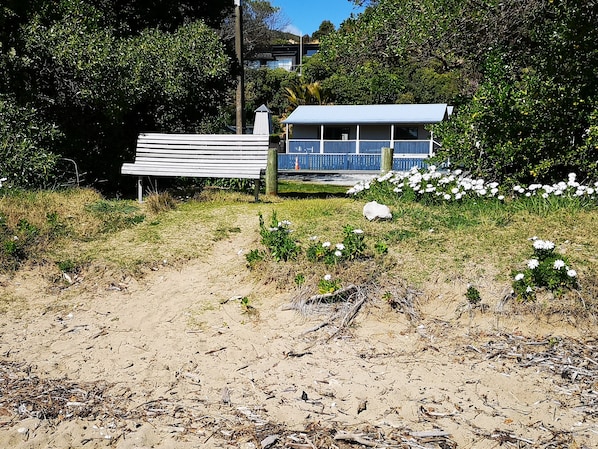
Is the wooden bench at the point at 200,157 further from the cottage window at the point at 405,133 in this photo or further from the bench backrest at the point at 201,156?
the cottage window at the point at 405,133

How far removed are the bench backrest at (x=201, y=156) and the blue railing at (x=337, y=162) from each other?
17463 mm

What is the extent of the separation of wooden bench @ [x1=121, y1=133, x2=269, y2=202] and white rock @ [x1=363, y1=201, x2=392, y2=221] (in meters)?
2.14

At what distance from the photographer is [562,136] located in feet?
27.9

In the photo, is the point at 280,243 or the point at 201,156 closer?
the point at 280,243

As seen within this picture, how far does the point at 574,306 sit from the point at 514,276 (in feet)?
1.87

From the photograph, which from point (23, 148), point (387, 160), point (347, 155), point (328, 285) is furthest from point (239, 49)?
point (328, 285)

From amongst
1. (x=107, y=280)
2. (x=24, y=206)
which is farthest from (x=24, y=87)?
(x=107, y=280)

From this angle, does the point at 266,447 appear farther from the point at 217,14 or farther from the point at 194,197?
the point at 217,14

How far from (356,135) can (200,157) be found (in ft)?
74.6

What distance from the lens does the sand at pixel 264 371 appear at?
12.3ft

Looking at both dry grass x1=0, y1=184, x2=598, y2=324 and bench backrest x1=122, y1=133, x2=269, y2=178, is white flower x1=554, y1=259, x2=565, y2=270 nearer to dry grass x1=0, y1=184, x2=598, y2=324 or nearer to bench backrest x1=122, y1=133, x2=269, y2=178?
dry grass x1=0, y1=184, x2=598, y2=324

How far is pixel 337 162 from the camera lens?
28.2 meters

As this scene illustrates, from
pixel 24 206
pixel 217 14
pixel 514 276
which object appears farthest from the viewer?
pixel 217 14

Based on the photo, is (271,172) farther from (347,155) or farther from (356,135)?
(356,135)
